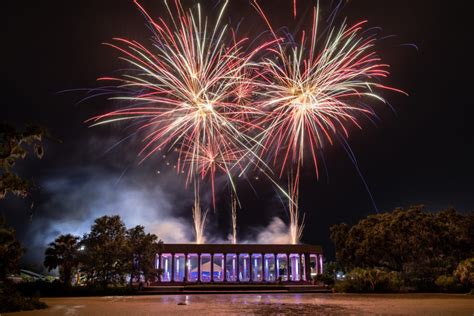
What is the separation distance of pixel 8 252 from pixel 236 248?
118 feet

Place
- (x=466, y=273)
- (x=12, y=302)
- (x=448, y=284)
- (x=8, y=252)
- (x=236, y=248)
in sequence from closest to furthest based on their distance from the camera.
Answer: (x=12, y=302)
(x=8, y=252)
(x=466, y=273)
(x=448, y=284)
(x=236, y=248)

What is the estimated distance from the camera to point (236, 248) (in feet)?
181

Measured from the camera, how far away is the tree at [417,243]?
40.7 meters

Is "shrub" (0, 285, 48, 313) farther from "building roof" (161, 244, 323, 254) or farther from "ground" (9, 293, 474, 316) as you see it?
"building roof" (161, 244, 323, 254)

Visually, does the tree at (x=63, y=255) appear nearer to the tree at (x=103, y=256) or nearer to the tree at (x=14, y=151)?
the tree at (x=103, y=256)

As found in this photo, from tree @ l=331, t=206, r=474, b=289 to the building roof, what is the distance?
34.5 feet

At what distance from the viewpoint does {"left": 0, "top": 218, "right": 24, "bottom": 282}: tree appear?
21.0 m

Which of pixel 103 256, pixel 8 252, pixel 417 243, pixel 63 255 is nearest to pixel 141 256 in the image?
pixel 103 256

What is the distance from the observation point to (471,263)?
111 feet

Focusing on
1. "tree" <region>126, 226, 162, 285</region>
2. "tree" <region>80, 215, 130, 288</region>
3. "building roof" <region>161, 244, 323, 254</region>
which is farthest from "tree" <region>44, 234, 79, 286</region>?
"building roof" <region>161, 244, 323, 254</region>

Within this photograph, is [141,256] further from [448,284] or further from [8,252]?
[448,284]

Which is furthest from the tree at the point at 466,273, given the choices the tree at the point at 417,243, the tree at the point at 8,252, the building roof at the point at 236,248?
the tree at the point at 8,252

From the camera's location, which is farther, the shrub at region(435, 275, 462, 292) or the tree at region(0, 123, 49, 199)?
A: the shrub at region(435, 275, 462, 292)

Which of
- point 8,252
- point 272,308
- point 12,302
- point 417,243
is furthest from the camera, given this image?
point 417,243
